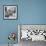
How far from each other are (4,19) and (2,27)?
0.29 m

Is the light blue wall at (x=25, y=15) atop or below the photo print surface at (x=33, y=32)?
atop

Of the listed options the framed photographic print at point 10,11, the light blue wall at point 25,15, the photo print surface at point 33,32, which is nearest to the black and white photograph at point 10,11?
the framed photographic print at point 10,11

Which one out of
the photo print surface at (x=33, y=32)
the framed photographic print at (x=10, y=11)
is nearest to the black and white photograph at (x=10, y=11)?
the framed photographic print at (x=10, y=11)

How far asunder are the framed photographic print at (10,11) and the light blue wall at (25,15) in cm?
11

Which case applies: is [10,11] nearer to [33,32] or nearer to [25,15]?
[25,15]

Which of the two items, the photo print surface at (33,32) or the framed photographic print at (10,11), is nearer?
the photo print surface at (33,32)

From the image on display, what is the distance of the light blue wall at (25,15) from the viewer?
485 centimetres

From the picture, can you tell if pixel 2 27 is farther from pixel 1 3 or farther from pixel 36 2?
pixel 36 2

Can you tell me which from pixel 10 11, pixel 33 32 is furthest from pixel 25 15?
pixel 33 32

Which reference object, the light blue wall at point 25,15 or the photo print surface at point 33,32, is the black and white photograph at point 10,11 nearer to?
the light blue wall at point 25,15

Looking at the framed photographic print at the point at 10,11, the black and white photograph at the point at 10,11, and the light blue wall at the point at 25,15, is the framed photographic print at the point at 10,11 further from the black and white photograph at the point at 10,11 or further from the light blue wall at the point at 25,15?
the light blue wall at the point at 25,15

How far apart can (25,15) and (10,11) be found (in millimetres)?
543

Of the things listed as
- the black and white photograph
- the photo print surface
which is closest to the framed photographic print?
the black and white photograph

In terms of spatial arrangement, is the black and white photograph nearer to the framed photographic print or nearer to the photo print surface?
the framed photographic print
